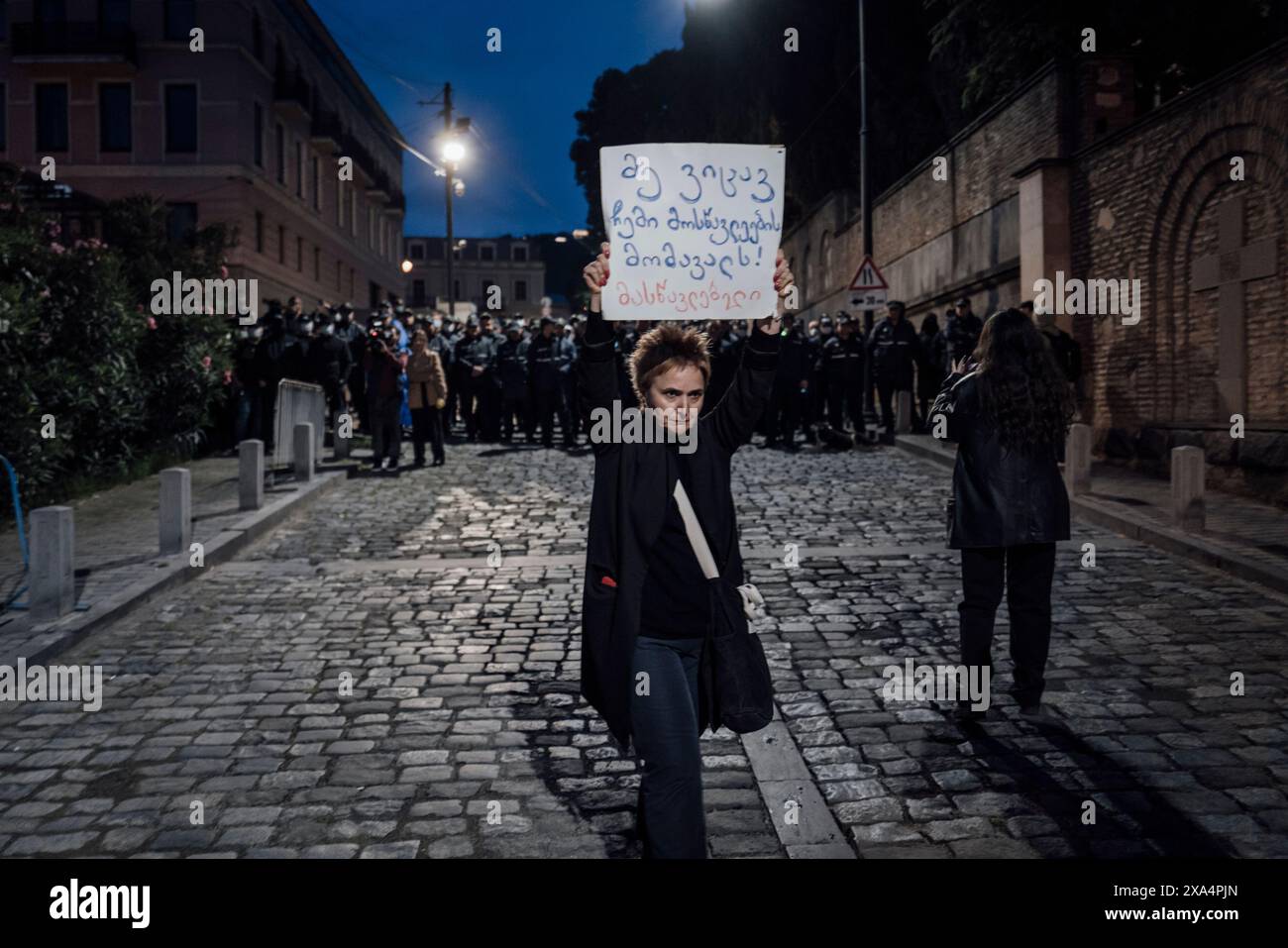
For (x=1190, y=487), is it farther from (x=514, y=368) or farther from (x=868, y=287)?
(x=514, y=368)

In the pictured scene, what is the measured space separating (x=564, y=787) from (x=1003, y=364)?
264 centimetres

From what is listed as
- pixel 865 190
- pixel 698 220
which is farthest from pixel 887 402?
pixel 698 220

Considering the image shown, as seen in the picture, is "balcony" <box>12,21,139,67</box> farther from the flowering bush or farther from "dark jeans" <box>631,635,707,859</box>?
"dark jeans" <box>631,635,707,859</box>

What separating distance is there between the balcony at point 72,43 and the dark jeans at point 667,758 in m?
37.2

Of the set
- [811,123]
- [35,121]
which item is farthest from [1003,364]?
[35,121]

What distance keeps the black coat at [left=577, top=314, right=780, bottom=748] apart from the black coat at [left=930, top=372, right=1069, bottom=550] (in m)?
1.84

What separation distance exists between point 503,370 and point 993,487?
49.0 ft

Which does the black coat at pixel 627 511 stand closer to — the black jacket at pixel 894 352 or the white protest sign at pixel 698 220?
the white protest sign at pixel 698 220

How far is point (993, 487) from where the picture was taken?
17.5 feet

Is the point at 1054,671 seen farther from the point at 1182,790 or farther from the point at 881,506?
the point at 881,506

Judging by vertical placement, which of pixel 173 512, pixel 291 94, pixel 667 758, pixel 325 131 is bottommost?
pixel 667 758

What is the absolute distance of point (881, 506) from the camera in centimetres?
1249

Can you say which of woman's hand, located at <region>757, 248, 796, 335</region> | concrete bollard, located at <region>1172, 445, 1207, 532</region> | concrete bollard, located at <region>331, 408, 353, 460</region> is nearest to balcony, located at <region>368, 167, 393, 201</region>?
concrete bollard, located at <region>331, 408, 353, 460</region>

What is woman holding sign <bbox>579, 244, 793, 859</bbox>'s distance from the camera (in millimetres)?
3322
